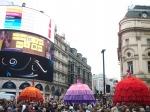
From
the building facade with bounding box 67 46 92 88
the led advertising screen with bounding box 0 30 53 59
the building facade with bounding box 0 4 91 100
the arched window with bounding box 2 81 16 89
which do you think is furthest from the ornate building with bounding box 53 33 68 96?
the arched window with bounding box 2 81 16 89

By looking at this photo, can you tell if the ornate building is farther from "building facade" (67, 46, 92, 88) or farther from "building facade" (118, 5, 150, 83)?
"building facade" (118, 5, 150, 83)

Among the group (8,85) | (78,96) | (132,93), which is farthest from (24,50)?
(132,93)

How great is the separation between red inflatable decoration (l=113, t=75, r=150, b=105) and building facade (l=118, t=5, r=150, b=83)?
30887mm

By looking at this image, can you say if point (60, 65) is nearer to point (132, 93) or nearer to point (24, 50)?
point (24, 50)

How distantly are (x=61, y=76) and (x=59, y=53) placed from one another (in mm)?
5439

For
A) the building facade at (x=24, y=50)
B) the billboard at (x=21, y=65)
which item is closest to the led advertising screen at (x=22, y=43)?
the building facade at (x=24, y=50)

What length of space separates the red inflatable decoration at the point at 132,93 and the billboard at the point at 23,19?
153 ft

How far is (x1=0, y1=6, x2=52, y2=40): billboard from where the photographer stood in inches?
2462

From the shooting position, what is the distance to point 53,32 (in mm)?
71125

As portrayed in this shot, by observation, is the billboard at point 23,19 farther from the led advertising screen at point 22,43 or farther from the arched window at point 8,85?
the arched window at point 8,85

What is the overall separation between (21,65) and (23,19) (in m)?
8.37

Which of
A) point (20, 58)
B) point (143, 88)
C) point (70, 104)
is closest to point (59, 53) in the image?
point (20, 58)

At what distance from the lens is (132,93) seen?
17.5m

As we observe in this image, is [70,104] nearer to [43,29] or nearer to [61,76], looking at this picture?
[43,29]
